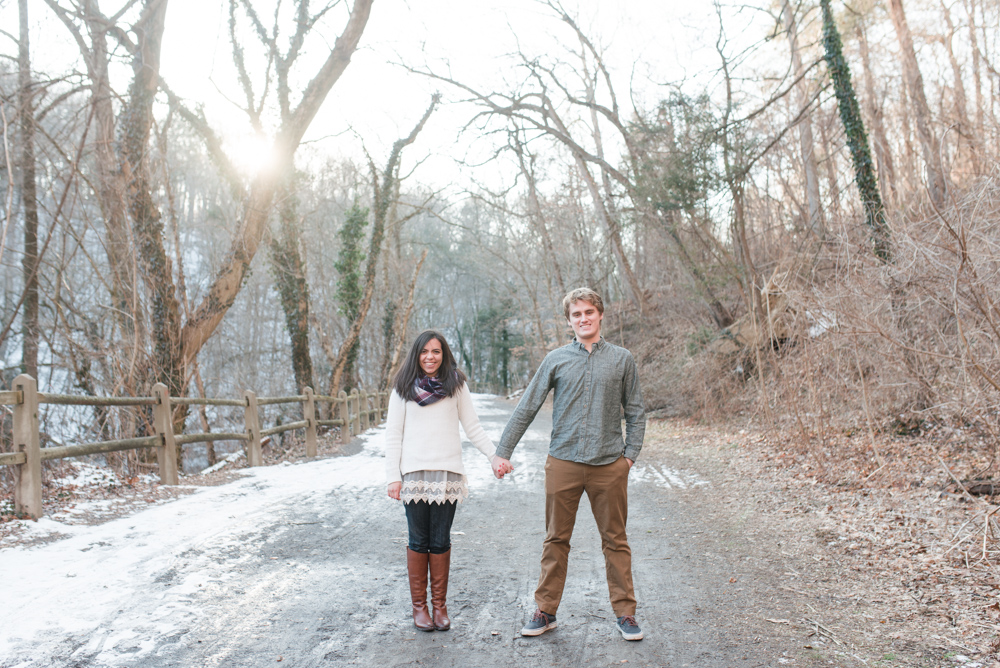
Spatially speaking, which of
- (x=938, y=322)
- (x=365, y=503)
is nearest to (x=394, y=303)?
(x=365, y=503)

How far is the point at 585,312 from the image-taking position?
352cm

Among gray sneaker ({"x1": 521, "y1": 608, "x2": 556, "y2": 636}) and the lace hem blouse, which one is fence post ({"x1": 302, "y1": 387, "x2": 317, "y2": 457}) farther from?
gray sneaker ({"x1": 521, "y1": 608, "x2": 556, "y2": 636})

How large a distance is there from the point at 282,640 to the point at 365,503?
12.0 ft

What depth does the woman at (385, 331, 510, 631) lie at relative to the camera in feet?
11.6

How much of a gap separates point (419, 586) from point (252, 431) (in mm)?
7164

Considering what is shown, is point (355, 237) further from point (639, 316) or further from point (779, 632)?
point (779, 632)

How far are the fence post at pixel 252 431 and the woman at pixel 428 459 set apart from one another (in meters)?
6.95

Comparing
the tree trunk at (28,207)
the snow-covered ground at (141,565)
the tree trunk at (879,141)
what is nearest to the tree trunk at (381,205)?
the tree trunk at (28,207)

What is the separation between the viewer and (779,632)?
341cm

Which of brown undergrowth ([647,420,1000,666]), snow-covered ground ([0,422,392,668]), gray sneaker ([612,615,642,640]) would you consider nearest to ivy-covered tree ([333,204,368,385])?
snow-covered ground ([0,422,392,668])

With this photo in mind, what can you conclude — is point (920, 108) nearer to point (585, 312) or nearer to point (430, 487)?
point (585, 312)

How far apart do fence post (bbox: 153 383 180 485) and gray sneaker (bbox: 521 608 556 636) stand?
570 centimetres

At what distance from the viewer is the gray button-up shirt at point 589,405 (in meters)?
3.44

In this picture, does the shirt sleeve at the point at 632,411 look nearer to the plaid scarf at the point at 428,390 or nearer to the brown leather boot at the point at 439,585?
the plaid scarf at the point at 428,390
